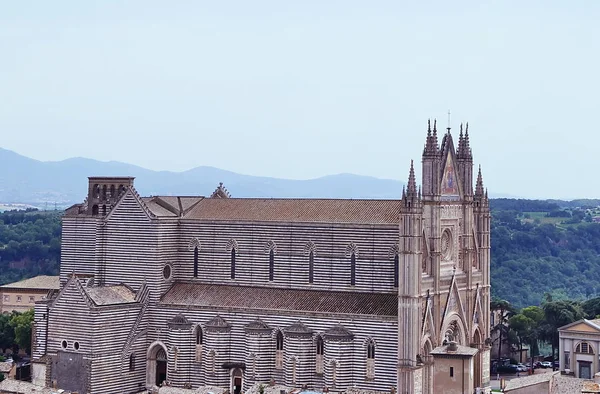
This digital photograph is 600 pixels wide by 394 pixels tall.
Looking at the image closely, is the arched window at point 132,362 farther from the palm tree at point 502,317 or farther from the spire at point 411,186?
the palm tree at point 502,317

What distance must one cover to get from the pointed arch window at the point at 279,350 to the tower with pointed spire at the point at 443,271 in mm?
5867

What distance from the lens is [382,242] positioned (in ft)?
161

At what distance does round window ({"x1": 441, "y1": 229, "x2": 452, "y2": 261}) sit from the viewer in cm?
5059

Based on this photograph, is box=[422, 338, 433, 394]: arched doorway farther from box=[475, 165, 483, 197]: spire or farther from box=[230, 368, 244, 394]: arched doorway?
box=[475, 165, 483, 197]: spire

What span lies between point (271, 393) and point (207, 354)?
4.89m

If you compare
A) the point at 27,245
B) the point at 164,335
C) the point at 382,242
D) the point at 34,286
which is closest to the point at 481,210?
the point at 382,242

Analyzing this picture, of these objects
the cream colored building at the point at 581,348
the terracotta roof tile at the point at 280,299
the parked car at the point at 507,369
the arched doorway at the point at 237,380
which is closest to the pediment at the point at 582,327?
the cream colored building at the point at 581,348

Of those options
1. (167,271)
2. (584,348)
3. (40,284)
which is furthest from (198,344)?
(40,284)

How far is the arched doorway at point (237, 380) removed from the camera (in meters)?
50.5

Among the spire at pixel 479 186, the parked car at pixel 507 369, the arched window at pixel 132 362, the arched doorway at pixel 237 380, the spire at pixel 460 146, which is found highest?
the spire at pixel 460 146

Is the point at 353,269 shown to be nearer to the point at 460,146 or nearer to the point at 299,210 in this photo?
the point at 299,210

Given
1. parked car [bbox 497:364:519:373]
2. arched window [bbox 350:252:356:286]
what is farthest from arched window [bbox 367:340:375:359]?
parked car [bbox 497:364:519:373]

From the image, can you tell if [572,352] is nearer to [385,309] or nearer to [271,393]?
[385,309]

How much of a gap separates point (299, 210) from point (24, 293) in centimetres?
2841
